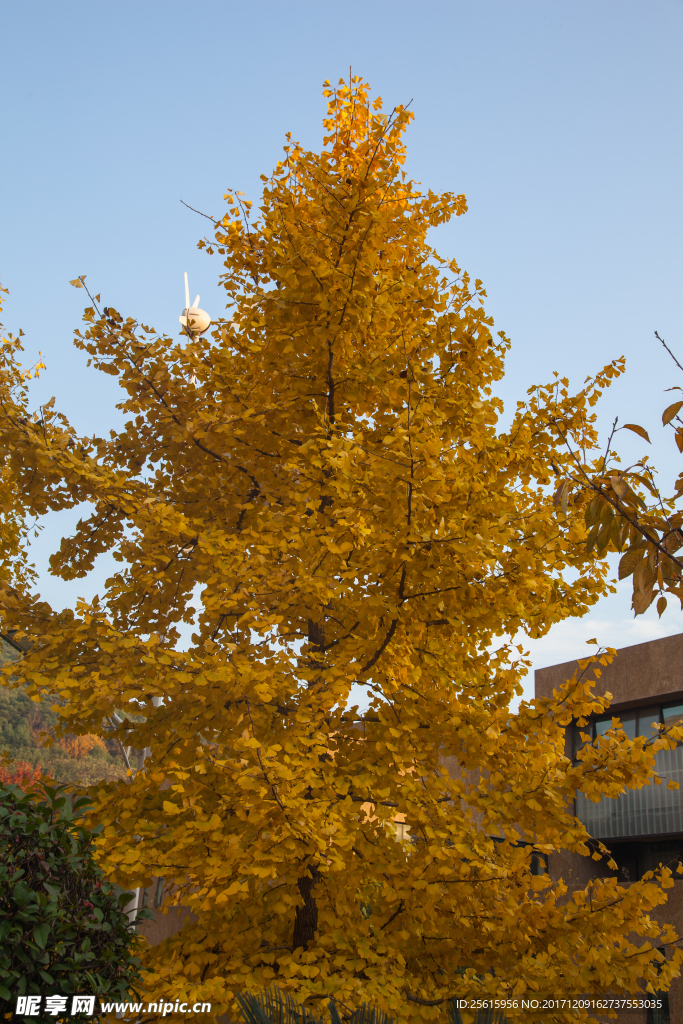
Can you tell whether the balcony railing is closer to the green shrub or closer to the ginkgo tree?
the ginkgo tree

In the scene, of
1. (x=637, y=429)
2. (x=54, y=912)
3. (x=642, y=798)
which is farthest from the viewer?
(x=642, y=798)

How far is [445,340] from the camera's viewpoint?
5590 mm

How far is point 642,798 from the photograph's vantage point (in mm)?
12930

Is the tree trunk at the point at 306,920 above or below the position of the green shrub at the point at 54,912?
below

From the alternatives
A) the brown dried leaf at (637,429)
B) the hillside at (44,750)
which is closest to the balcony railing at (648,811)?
the brown dried leaf at (637,429)

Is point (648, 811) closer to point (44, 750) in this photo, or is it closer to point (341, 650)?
point (341, 650)

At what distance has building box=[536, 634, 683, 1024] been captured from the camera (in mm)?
12445

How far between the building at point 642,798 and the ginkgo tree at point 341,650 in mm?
8400

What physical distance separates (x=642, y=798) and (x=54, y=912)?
1278 centimetres

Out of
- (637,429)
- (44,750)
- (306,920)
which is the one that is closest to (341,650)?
(306,920)

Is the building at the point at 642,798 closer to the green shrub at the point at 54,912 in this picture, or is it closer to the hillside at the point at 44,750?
the green shrub at the point at 54,912

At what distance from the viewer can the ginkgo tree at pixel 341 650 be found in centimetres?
407

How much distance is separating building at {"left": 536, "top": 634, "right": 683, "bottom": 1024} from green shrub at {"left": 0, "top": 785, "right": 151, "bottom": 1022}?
10390mm

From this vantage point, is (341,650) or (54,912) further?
(341,650)
